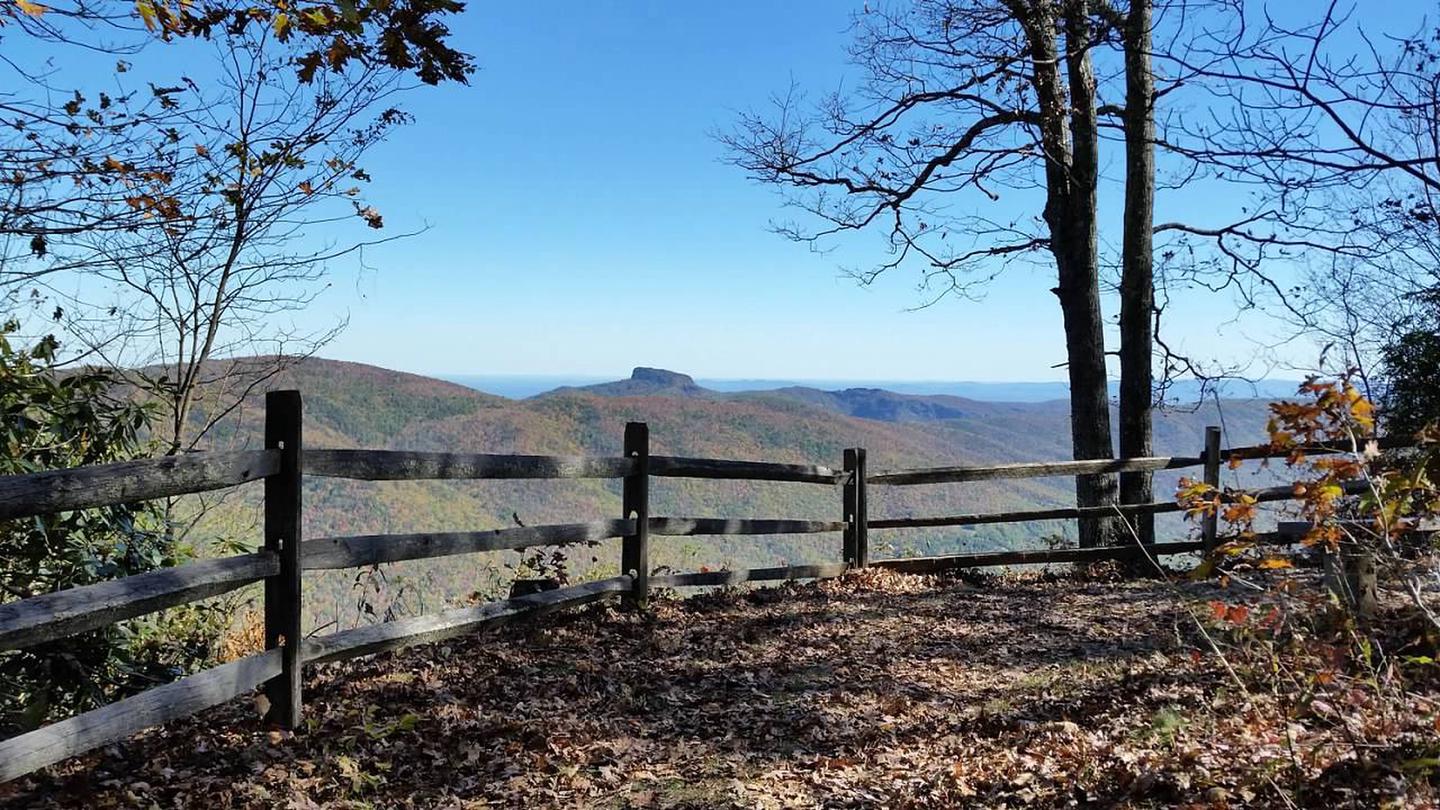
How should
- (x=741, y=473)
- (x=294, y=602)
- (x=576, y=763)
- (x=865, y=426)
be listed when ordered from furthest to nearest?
(x=865, y=426) → (x=741, y=473) → (x=294, y=602) → (x=576, y=763)

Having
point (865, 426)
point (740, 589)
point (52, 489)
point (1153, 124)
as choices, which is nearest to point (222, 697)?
point (52, 489)

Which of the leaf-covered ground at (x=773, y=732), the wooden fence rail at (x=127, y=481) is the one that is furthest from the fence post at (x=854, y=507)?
the wooden fence rail at (x=127, y=481)

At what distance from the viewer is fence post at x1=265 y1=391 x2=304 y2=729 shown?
470cm

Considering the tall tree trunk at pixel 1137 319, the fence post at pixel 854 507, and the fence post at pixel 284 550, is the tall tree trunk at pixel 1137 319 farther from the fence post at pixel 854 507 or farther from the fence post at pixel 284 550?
the fence post at pixel 284 550

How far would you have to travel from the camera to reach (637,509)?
7328 millimetres

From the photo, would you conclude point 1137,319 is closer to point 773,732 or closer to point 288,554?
point 773,732

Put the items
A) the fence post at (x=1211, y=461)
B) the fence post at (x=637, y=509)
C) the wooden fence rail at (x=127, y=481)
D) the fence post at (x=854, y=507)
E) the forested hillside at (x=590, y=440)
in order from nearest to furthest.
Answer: the wooden fence rail at (x=127, y=481) → the fence post at (x=637, y=509) → the fence post at (x=854, y=507) → the fence post at (x=1211, y=461) → the forested hillside at (x=590, y=440)

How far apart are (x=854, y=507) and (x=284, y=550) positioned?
5908 mm

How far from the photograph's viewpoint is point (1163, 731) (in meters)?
4.09

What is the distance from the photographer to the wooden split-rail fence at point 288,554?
3.68 meters

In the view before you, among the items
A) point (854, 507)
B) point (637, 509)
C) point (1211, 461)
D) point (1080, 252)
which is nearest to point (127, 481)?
point (637, 509)

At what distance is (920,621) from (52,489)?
5971 mm

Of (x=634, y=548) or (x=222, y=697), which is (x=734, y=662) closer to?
(x=634, y=548)

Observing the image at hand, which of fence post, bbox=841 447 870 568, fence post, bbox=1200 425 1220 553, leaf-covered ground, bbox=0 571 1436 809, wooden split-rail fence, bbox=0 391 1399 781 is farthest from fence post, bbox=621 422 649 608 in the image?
fence post, bbox=1200 425 1220 553
